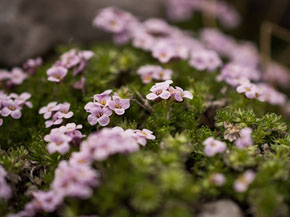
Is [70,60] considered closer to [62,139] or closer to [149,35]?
[62,139]

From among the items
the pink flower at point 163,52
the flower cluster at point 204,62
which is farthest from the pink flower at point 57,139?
the flower cluster at point 204,62

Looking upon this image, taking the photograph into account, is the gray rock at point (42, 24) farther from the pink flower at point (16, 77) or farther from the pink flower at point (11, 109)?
the pink flower at point (11, 109)

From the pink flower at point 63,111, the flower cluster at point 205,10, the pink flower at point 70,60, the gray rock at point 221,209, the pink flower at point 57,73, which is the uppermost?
the gray rock at point 221,209

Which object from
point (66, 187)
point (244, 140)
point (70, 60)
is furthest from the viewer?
point (70, 60)

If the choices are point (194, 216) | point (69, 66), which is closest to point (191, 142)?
point (194, 216)

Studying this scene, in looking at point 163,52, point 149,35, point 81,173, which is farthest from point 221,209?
point 149,35
